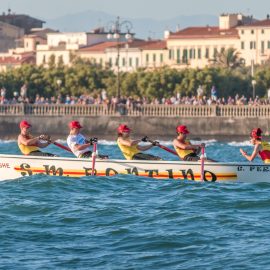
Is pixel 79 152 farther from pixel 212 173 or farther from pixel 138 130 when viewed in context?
pixel 138 130

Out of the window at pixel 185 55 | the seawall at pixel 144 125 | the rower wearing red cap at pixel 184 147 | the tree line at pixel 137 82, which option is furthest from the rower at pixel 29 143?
the window at pixel 185 55

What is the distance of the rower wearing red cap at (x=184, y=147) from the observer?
40406 mm

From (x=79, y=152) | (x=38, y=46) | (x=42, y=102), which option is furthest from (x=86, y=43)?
(x=79, y=152)

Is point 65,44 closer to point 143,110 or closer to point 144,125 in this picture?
point 143,110

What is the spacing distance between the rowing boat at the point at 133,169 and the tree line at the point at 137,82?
6863 centimetres

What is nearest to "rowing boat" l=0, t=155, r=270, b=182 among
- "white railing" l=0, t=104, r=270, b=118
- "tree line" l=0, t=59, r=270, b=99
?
"white railing" l=0, t=104, r=270, b=118

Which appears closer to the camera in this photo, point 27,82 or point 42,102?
point 42,102

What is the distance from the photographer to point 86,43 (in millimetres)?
168500

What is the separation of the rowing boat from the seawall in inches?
1821

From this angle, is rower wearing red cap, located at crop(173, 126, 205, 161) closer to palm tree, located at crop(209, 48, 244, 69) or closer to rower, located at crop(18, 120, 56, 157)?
rower, located at crop(18, 120, 56, 157)

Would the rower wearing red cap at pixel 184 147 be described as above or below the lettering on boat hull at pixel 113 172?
above

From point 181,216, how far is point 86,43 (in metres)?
135

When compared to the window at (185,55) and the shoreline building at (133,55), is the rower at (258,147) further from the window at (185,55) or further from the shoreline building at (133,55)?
the shoreline building at (133,55)

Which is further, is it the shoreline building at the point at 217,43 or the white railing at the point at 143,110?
the shoreline building at the point at 217,43
